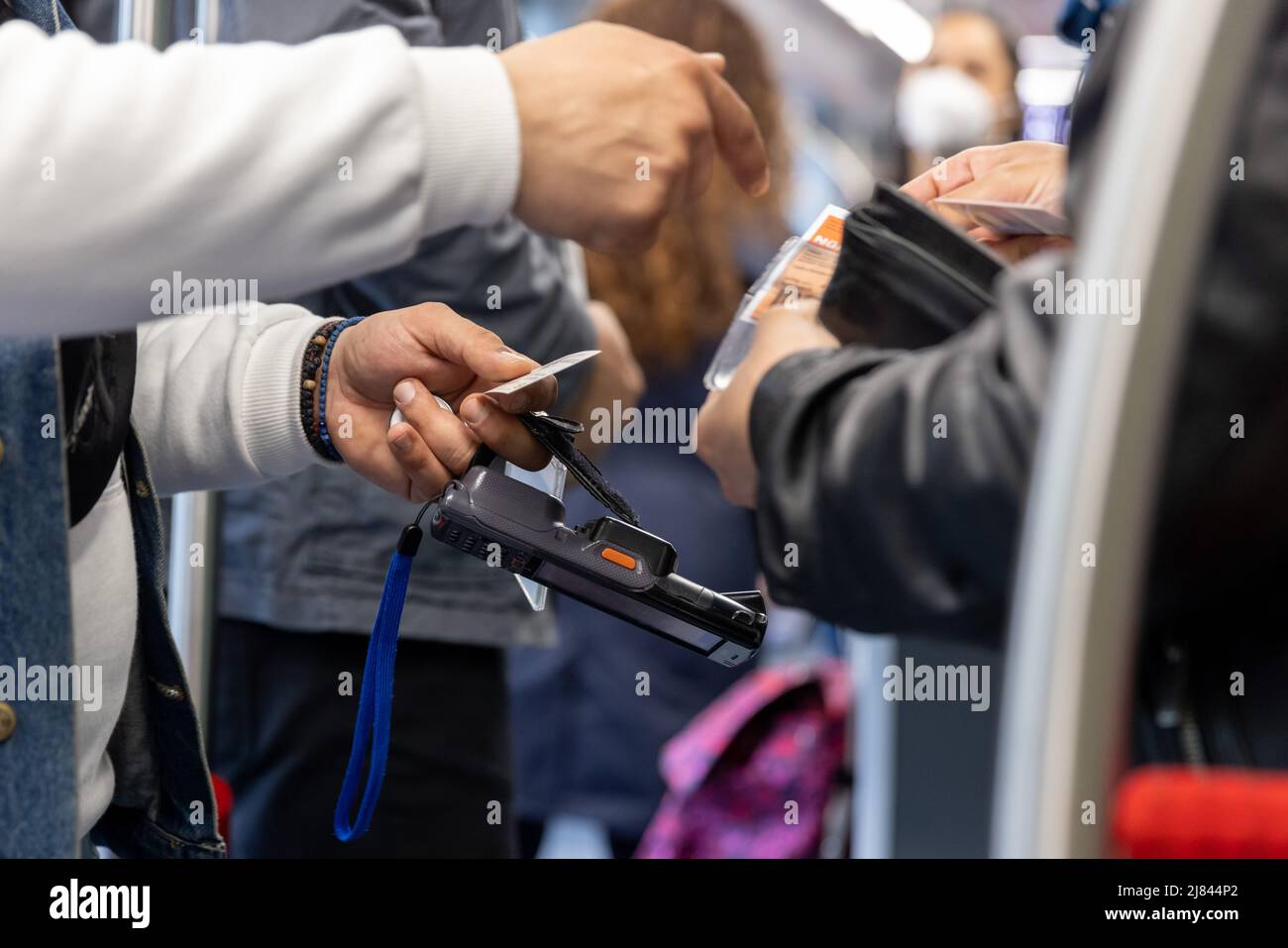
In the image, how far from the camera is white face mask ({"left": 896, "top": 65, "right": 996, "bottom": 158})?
0.95 metres

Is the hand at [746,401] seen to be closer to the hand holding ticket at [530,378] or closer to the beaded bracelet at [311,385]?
the hand holding ticket at [530,378]

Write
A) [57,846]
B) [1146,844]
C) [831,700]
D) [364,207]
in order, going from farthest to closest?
[831,700]
[57,846]
[364,207]
[1146,844]

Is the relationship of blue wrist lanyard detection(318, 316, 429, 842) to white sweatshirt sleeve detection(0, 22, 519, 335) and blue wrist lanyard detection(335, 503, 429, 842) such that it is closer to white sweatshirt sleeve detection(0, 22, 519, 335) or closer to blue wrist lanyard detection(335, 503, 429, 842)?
blue wrist lanyard detection(335, 503, 429, 842)

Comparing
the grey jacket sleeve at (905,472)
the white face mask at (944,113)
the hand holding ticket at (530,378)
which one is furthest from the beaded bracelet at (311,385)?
the white face mask at (944,113)

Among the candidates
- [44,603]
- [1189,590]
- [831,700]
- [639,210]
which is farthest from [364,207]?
[831,700]

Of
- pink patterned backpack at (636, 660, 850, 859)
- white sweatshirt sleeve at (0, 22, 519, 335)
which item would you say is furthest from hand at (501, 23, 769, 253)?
pink patterned backpack at (636, 660, 850, 859)

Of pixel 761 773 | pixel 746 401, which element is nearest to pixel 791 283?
pixel 746 401

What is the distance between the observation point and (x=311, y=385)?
775mm

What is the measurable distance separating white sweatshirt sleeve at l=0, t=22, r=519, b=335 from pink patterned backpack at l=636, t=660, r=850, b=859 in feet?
4.04

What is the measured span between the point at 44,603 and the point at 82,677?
50 mm

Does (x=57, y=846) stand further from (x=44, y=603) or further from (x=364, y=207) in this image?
(x=364, y=207)

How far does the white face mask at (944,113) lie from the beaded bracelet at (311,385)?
1.28 ft

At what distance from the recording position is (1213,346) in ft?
1.62

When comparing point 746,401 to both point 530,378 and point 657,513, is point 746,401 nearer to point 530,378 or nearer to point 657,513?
point 530,378
